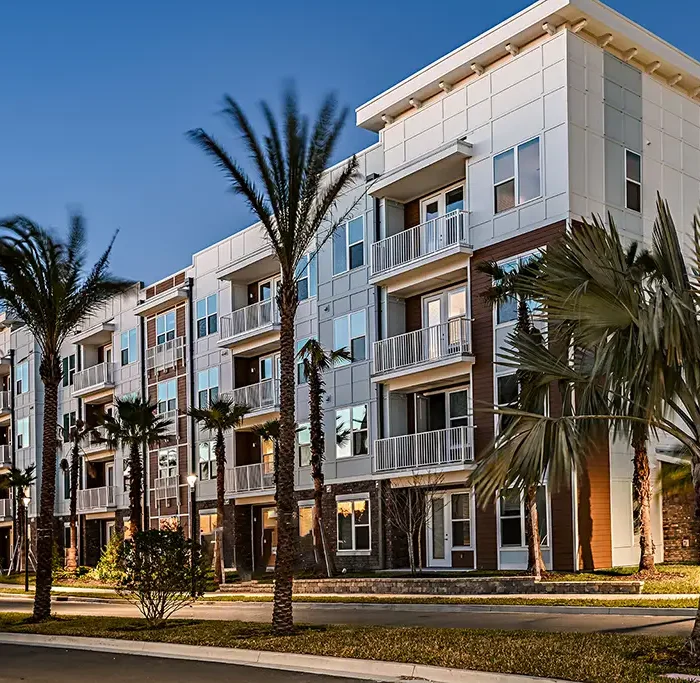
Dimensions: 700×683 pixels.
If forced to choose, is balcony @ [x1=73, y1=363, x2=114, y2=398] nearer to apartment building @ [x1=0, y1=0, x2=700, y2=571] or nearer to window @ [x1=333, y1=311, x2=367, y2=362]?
apartment building @ [x1=0, y1=0, x2=700, y2=571]

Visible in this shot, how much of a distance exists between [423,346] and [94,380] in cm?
2759

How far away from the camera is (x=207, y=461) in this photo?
4491 centimetres

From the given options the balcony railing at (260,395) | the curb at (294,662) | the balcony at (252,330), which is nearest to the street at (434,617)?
the curb at (294,662)

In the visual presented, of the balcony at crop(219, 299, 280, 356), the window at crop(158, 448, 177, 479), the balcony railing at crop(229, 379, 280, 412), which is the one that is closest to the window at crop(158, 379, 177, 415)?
the window at crop(158, 448, 177, 479)

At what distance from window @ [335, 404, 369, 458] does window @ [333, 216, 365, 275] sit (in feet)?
16.3

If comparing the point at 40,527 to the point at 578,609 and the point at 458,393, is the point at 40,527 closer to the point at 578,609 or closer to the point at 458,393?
the point at 578,609

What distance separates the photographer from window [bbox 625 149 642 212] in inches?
1172

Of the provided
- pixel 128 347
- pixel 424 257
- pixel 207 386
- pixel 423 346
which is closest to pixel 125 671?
pixel 423 346

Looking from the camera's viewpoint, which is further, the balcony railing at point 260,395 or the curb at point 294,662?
the balcony railing at point 260,395

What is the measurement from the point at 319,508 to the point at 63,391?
1237 inches

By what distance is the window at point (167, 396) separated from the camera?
4759 cm

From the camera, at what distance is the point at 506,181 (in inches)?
1168

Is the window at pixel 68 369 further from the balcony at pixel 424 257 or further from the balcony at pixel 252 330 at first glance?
the balcony at pixel 424 257

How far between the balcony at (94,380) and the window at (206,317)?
955cm
